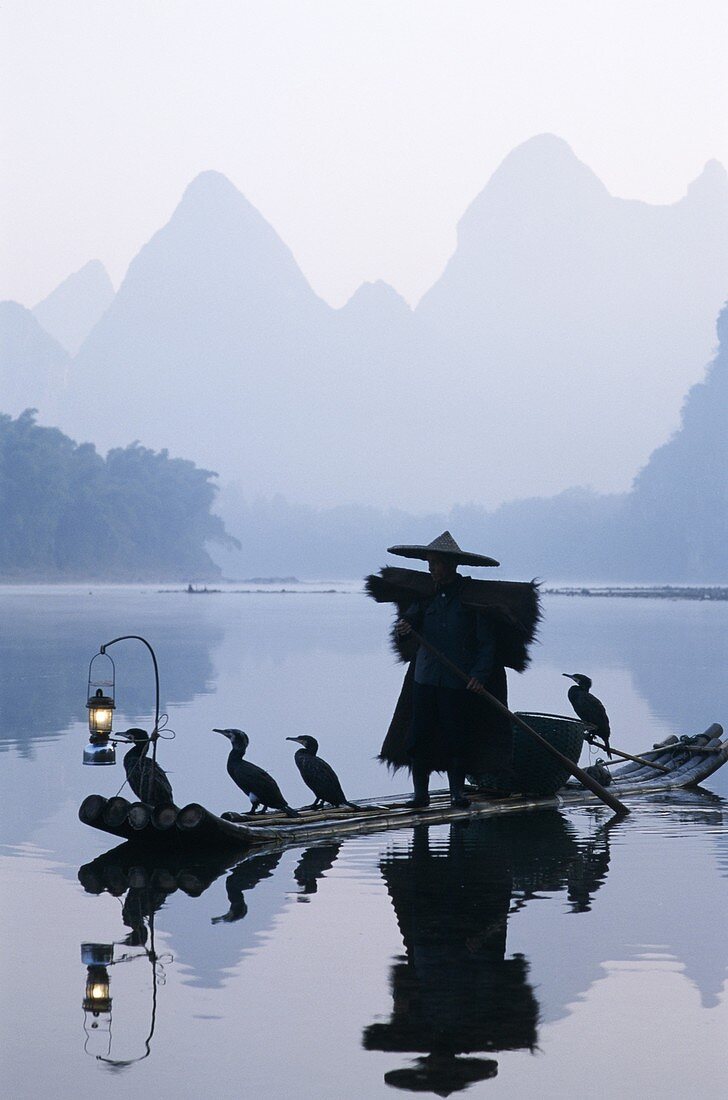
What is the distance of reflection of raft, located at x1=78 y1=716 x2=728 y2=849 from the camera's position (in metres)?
11.1

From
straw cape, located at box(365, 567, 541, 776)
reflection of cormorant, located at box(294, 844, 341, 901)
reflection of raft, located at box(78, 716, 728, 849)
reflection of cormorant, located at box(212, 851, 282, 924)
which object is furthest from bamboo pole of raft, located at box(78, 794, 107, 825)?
straw cape, located at box(365, 567, 541, 776)

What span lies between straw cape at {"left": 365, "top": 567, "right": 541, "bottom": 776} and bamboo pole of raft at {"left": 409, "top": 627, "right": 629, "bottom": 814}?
223mm

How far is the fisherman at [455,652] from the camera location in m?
12.6

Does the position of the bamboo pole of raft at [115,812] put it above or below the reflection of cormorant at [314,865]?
above

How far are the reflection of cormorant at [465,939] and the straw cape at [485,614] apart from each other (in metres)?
0.93

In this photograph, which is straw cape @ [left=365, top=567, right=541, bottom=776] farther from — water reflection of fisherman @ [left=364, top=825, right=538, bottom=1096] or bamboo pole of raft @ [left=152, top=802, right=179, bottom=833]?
bamboo pole of raft @ [left=152, top=802, right=179, bottom=833]

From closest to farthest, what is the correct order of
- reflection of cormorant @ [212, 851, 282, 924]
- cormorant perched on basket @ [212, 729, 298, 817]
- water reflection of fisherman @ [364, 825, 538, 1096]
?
water reflection of fisherman @ [364, 825, 538, 1096]
reflection of cormorant @ [212, 851, 282, 924]
cormorant perched on basket @ [212, 729, 298, 817]

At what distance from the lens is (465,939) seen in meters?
8.68

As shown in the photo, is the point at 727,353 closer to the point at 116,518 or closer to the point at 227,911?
the point at 116,518

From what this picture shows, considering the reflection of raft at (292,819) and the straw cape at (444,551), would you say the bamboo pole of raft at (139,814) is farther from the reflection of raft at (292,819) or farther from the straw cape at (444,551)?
the straw cape at (444,551)

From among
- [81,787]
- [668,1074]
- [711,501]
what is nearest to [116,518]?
[711,501]

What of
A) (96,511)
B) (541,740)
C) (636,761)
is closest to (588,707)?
(636,761)

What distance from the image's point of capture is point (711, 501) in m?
187

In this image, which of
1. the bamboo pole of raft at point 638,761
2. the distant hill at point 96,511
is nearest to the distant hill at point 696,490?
the distant hill at point 96,511
